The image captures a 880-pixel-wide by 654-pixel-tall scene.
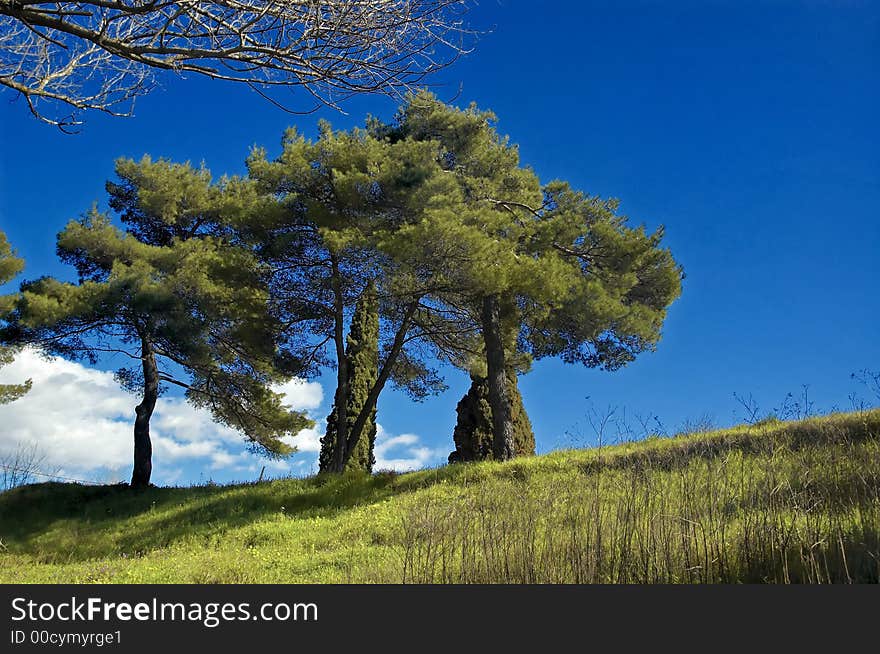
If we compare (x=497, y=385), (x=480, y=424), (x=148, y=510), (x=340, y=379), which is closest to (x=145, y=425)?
(x=148, y=510)

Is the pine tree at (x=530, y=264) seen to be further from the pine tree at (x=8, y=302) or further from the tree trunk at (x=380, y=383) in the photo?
the pine tree at (x=8, y=302)

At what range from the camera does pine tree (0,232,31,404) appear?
19.8 meters

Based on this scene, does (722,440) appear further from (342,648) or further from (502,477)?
(342,648)

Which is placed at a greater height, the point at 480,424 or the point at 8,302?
the point at 8,302

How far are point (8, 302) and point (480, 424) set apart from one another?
48.1ft

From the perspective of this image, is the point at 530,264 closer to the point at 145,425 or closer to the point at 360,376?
the point at 360,376

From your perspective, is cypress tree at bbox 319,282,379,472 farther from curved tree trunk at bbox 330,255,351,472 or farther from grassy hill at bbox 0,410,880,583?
grassy hill at bbox 0,410,880,583

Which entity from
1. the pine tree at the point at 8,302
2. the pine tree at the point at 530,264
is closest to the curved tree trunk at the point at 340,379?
the pine tree at the point at 530,264

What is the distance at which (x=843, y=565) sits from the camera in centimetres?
443

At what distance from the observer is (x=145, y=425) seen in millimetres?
18328

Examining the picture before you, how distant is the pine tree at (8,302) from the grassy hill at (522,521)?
3.84 m

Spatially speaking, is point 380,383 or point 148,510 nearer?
point 148,510

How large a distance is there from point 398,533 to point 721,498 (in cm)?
421

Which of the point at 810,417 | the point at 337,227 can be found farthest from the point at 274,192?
the point at 810,417
